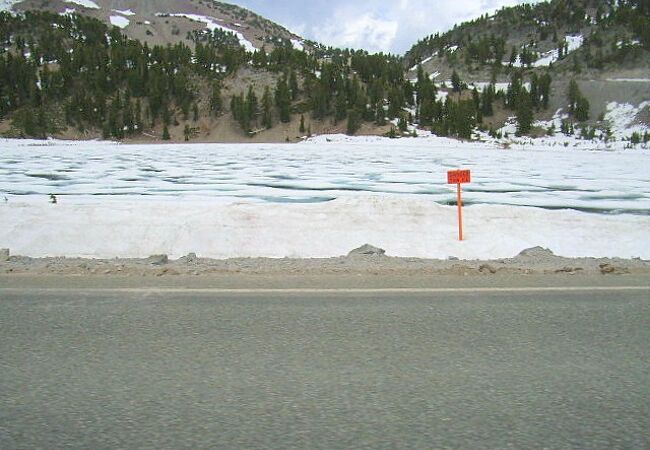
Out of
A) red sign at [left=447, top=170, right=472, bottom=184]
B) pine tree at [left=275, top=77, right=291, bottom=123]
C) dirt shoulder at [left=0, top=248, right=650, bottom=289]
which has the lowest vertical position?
dirt shoulder at [left=0, top=248, right=650, bottom=289]

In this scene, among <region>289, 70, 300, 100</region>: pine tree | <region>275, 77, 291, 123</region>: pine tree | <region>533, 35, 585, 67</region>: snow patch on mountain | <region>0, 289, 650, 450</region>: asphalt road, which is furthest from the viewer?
<region>533, 35, 585, 67</region>: snow patch on mountain

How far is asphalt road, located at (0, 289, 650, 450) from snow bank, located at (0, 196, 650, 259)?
4184 mm

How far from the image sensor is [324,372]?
141 inches

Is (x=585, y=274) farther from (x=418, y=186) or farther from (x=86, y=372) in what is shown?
(x=418, y=186)

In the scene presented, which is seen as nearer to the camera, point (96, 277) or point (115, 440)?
point (115, 440)

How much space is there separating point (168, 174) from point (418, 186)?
10275 millimetres

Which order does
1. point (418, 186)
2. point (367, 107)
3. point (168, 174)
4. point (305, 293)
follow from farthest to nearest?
point (367, 107), point (168, 174), point (418, 186), point (305, 293)

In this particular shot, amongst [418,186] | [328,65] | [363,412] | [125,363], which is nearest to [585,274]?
[363,412]

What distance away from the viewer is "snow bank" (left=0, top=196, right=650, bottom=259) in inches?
371

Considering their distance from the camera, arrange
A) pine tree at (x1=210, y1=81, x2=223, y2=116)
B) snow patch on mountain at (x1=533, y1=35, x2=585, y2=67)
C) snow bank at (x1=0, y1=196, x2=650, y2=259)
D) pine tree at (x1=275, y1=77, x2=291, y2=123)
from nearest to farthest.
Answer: snow bank at (x1=0, y1=196, x2=650, y2=259), pine tree at (x1=275, y1=77, x2=291, y2=123), pine tree at (x1=210, y1=81, x2=223, y2=116), snow patch on mountain at (x1=533, y1=35, x2=585, y2=67)

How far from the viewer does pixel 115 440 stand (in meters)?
2.76

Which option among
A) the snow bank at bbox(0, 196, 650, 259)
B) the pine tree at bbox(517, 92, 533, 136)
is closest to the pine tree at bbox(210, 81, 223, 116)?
the pine tree at bbox(517, 92, 533, 136)

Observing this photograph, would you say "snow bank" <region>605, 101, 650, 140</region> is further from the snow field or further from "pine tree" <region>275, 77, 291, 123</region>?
the snow field

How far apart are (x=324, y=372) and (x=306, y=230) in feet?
22.6
